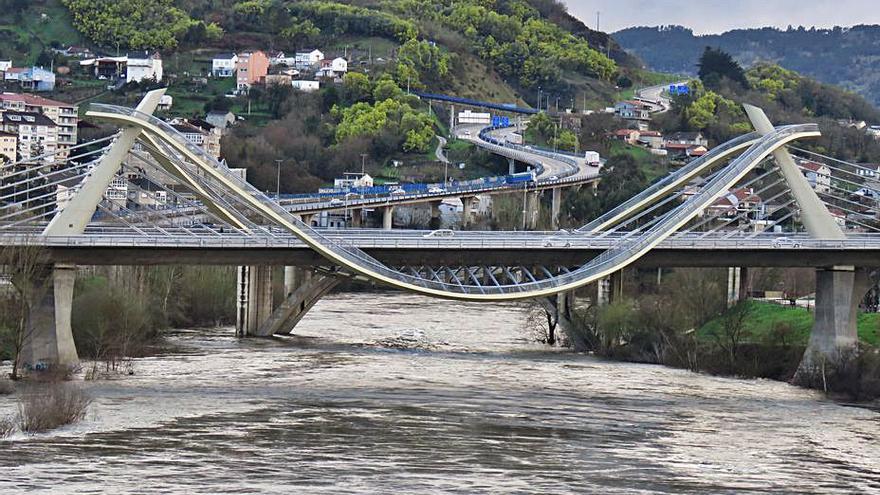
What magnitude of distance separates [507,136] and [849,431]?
12780 cm

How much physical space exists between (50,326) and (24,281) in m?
2.73

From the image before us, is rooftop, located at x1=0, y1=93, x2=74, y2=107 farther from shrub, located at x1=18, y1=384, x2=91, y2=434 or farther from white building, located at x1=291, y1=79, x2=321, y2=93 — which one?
shrub, located at x1=18, y1=384, x2=91, y2=434

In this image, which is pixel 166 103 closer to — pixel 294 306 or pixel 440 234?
pixel 294 306

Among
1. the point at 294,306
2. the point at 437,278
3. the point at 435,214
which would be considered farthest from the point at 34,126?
the point at 437,278

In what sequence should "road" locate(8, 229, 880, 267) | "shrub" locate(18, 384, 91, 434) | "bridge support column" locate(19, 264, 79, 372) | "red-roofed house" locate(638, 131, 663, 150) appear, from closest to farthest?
"shrub" locate(18, 384, 91, 434) → "bridge support column" locate(19, 264, 79, 372) → "road" locate(8, 229, 880, 267) → "red-roofed house" locate(638, 131, 663, 150)

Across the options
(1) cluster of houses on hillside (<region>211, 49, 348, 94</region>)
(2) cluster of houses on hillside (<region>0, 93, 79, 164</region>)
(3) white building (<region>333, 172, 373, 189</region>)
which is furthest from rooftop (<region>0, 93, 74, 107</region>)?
(1) cluster of houses on hillside (<region>211, 49, 348, 94</region>)

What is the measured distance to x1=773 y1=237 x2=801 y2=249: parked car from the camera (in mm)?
74812

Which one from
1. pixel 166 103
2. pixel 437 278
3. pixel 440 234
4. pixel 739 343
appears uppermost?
pixel 166 103

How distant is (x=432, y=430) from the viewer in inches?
2160

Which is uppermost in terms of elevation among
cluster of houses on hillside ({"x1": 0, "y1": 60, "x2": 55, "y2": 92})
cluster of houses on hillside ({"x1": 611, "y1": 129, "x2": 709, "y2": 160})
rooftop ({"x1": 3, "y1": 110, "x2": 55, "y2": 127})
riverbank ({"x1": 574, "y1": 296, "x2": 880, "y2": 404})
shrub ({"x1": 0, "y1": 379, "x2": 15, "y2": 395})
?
cluster of houses on hillside ({"x1": 0, "y1": 60, "x2": 55, "y2": 92})

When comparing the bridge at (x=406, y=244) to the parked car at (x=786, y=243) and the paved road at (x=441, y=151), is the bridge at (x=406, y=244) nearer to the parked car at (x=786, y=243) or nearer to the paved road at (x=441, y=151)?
the parked car at (x=786, y=243)

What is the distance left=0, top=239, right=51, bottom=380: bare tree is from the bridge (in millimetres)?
303

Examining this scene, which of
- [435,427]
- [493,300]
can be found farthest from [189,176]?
[435,427]

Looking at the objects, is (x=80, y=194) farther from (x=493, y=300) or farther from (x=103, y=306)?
(x=493, y=300)
